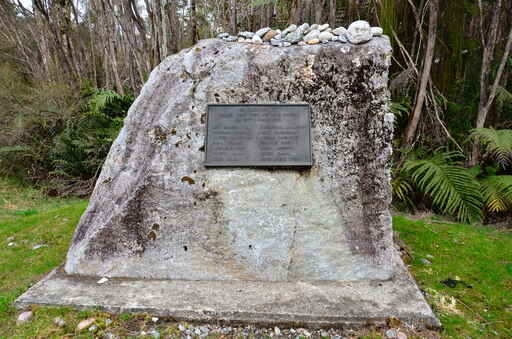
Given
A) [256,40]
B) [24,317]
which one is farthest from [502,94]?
[24,317]

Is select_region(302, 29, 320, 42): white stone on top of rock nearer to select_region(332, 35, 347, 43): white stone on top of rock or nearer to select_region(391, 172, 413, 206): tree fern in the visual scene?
select_region(332, 35, 347, 43): white stone on top of rock

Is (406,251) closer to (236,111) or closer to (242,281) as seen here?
(242,281)

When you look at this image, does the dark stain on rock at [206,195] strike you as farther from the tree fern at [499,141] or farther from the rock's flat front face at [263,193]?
the tree fern at [499,141]

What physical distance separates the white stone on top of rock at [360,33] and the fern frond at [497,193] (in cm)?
350

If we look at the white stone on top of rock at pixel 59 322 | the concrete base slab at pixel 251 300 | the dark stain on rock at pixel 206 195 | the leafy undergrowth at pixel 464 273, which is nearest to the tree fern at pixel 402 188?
→ the leafy undergrowth at pixel 464 273

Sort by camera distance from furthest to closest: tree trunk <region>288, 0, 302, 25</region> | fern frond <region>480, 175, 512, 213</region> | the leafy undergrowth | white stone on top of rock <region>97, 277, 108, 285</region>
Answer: tree trunk <region>288, 0, 302, 25</region> → fern frond <region>480, 175, 512, 213</region> → white stone on top of rock <region>97, 277, 108, 285</region> → the leafy undergrowth

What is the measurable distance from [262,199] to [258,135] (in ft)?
1.85

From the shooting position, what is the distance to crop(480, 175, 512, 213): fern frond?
438 centimetres

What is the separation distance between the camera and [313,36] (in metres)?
2.67

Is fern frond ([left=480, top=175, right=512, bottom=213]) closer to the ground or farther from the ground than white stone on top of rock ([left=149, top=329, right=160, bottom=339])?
farther from the ground

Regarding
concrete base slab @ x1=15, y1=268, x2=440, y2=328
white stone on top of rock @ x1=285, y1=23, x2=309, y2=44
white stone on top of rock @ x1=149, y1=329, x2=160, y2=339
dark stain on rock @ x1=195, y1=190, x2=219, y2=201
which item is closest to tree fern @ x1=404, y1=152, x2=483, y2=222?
concrete base slab @ x1=15, y1=268, x2=440, y2=328

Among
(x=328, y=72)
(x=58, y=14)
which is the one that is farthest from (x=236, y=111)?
(x=58, y=14)

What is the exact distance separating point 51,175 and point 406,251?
721cm

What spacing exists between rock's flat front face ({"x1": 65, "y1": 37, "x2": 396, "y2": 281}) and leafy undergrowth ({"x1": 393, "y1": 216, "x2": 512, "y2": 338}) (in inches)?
21.4
